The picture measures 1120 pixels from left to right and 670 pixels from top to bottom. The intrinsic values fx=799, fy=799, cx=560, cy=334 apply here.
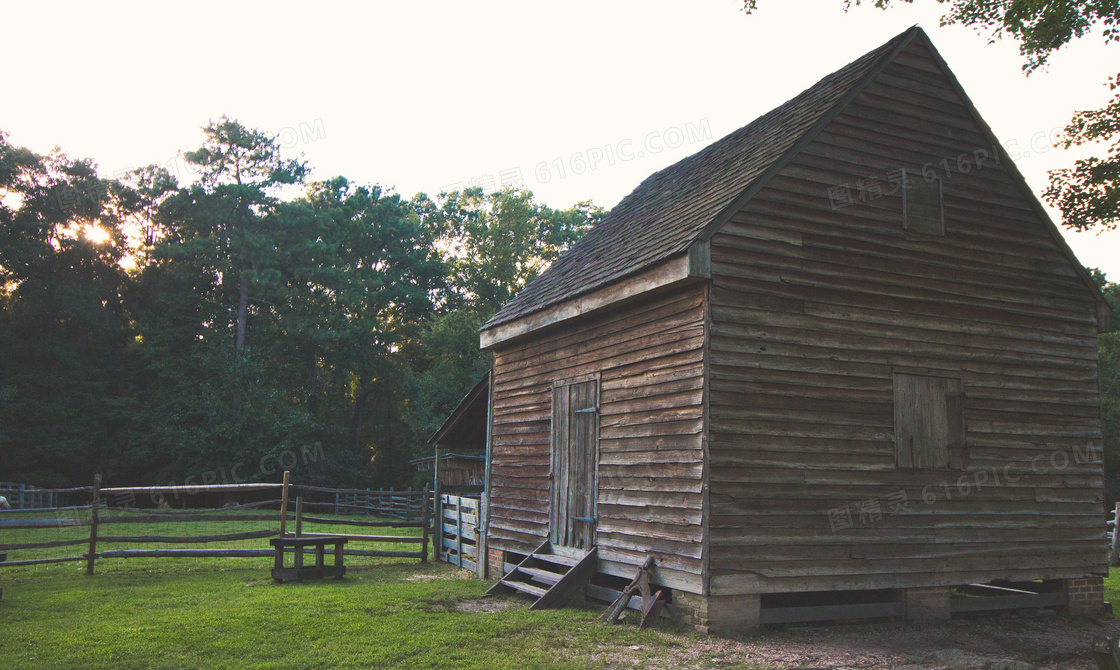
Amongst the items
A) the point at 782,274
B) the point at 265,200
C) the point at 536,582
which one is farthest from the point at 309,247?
the point at 782,274

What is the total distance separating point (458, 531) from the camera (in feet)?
51.1

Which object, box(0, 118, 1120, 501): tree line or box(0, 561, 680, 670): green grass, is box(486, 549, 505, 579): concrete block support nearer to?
box(0, 561, 680, 670): green grass

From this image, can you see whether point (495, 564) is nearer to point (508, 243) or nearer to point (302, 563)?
point (302, 563)

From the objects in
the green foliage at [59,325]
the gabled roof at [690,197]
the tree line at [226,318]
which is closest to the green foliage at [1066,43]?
the gabled roof at [690,197]

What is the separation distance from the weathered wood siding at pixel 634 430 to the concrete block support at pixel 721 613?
0.63 ft

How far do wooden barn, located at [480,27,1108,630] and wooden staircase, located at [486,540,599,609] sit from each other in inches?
2.4

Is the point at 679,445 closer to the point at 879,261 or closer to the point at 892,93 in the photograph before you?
the point at 879,261

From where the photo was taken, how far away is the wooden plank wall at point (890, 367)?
29.3 feet

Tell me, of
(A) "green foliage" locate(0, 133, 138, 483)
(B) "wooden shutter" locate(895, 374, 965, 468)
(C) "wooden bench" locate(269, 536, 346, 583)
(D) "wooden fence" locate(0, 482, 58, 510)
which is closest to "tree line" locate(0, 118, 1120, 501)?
(A) "green foliage" locate(0, 133, 138, 483)

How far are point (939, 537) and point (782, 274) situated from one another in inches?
150

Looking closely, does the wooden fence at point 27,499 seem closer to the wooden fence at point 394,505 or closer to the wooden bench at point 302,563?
the wooden fence at point 394,505

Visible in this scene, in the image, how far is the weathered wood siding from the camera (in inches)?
350

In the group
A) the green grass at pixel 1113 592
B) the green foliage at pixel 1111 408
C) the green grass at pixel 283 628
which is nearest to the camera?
the green grass at pixel 283 628

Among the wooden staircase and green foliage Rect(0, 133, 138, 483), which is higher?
green foliage Rect(0, 133, 138, 483)
